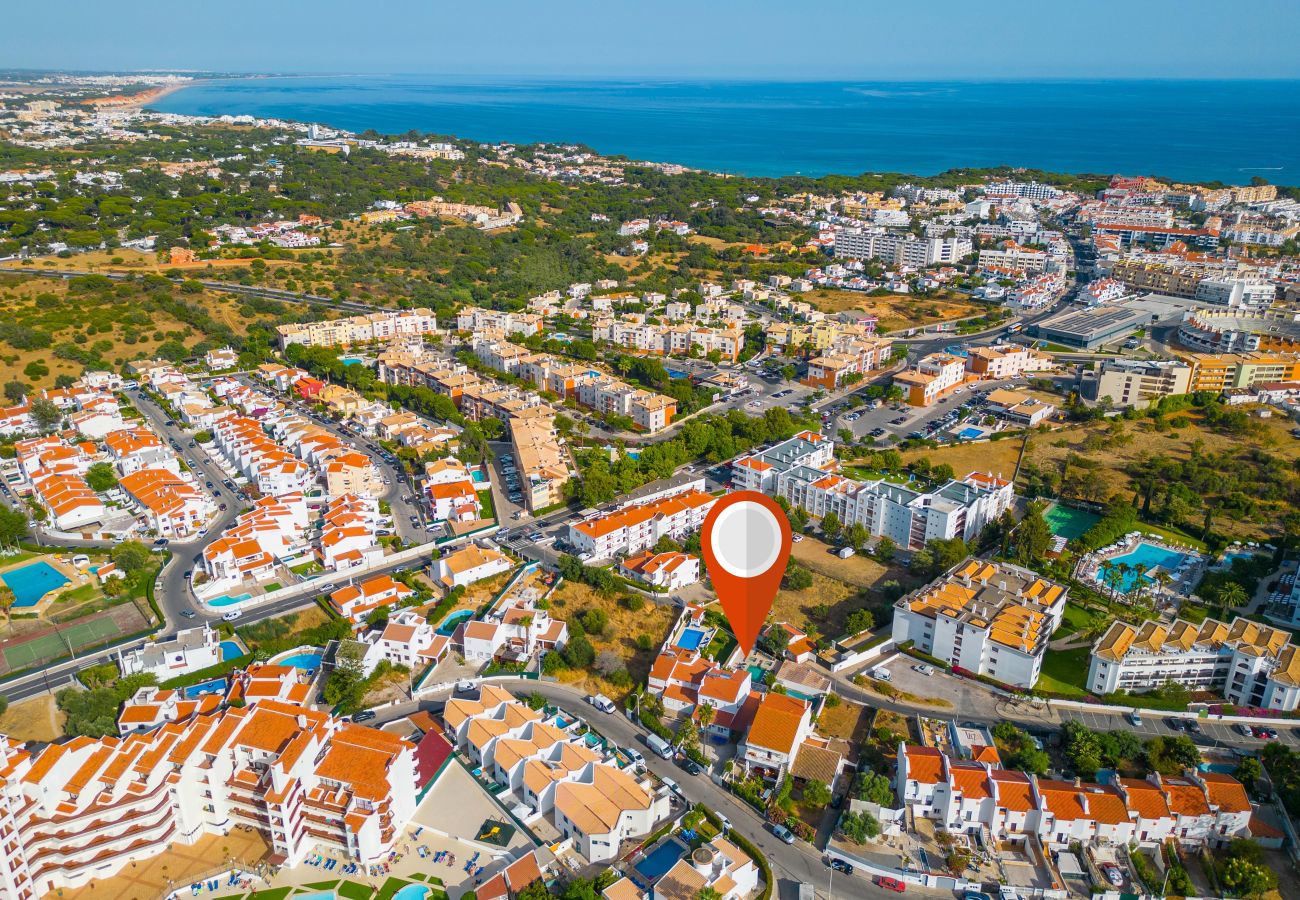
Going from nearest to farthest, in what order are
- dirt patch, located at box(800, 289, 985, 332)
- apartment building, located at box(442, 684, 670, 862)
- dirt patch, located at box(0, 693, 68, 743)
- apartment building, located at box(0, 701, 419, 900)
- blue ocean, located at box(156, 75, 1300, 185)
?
1. apartment building, located at box(0, 701, 419, 900)
2. apartment building, located at box(442, 684, 670, 862)
3. dirt patch, located at box(0, 693, 68, 743)
4. dirt patch, located at box(800, 289, 985, 332)
5. blue ocean, located at box(156, 75, 1300, 185)

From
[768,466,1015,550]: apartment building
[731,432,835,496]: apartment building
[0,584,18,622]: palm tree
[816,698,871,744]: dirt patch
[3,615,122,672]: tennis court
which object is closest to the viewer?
[816,698,871,744]: dirt patch

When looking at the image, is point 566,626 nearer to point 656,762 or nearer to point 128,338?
point 656,762

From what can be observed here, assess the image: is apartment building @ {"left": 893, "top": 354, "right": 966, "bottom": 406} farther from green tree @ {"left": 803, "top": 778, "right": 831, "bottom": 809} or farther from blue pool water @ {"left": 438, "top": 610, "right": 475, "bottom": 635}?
green tree @ {"left": 803, "top": 778, "right": 831, "bottom": 809}

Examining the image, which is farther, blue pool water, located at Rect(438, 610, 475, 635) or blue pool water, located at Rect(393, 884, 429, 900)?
blue pool water, located at Rect(438, 610, 475, 635)

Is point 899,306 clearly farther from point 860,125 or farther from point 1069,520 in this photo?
point 860,125

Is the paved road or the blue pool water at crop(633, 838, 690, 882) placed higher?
the blue pool water at crop(633, 838, 690, 882)

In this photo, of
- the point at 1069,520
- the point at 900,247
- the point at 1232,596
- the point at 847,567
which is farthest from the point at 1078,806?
the point at 900,247

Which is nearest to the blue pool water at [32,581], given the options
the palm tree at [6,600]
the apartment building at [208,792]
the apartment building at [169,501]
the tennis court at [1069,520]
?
the palm tree at [6,600]

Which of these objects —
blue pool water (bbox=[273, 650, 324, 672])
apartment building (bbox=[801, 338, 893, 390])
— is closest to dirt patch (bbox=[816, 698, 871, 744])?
blue pool water (bbox=[273, 650, 324, 672])
